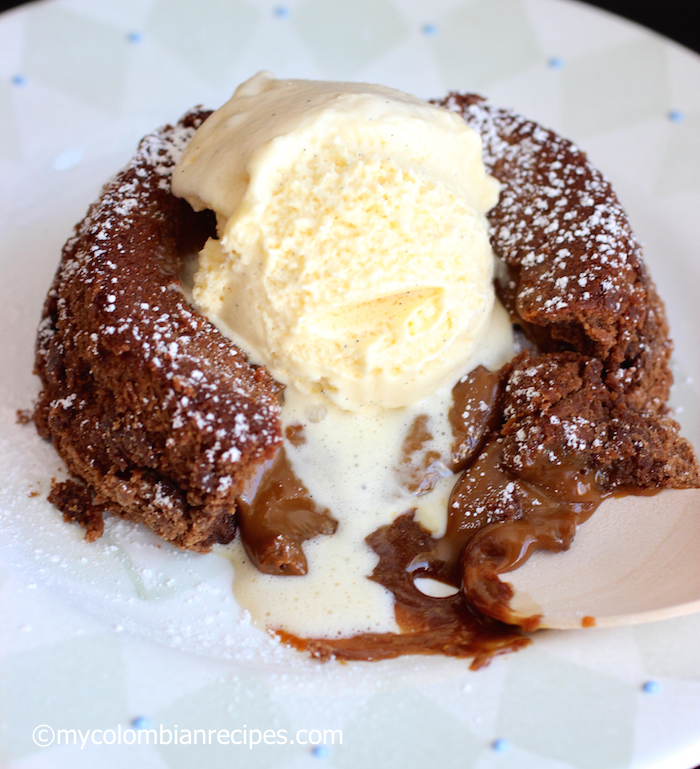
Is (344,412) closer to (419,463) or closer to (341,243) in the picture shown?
(419,463)

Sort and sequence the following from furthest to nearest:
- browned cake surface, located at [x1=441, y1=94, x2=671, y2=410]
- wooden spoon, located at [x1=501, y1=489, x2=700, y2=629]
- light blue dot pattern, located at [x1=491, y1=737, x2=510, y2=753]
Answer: browned cake surface, located at [x1=441, y1=94, x2=671, y2=410] < wooden spoon, located at [x1=501, y1=489, x2=700, y2=629] < light blue dot pattern, located at [x1=491, y1=737, x2=510, y2=753]

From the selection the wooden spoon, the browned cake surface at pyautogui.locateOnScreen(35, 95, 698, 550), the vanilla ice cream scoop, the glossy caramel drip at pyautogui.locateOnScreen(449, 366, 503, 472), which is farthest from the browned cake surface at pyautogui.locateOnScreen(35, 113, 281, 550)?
the wooden spoon

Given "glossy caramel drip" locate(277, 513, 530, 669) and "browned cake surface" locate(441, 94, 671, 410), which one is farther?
"browned cake surface" locate(441, 94, 671, 410)

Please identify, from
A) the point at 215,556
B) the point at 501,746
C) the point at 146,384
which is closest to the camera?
the point at 501,746

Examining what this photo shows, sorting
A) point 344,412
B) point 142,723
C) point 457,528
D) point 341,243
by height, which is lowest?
point 142,723

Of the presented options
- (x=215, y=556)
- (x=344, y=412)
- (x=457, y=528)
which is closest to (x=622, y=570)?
(x=457, y=528)

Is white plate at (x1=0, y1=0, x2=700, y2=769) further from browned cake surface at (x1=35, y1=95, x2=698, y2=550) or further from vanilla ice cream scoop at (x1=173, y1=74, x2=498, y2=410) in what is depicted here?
vanilla ice cream scoop at (x1=173, y1=74, x2=498, y2=410)

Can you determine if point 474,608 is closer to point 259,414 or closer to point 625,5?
point 259,414
